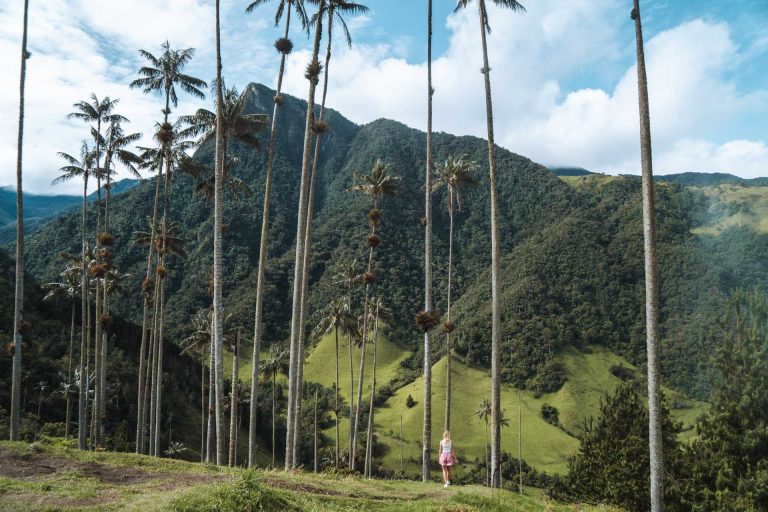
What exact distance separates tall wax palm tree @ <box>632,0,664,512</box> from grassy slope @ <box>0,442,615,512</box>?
8.00 ft

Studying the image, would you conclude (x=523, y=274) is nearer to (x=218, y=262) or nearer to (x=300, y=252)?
(x=300, y=252)

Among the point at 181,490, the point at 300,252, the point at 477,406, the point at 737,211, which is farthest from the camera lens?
the point at 737,211

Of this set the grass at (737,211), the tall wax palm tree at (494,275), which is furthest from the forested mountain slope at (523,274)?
the tall wax palm tree at (494,275)

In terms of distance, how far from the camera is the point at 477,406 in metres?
117

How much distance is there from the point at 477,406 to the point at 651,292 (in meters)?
107

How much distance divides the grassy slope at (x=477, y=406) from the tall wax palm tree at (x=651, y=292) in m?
84.7

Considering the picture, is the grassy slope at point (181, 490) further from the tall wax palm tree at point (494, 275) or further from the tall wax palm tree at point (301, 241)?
the tall wax palm tree at point (301, 241)

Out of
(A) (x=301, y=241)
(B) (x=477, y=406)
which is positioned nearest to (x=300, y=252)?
(A) (x=301, y=241)

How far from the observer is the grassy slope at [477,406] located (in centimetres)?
10119

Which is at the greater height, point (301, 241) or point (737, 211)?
point (737, 211)

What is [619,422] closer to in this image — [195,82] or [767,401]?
[767,401]

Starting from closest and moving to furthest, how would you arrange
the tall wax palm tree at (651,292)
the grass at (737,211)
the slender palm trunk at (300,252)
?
the tall wax palm tree at (651,292) → the slender palm trunk at (300,252) → the grass at (737,211)

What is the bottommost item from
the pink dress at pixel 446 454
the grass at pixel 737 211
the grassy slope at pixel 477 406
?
the grassy slope at pixel 477 406

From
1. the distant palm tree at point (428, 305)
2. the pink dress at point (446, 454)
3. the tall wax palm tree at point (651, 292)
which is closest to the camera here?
the tall wax palm tree at point (651, 292)
